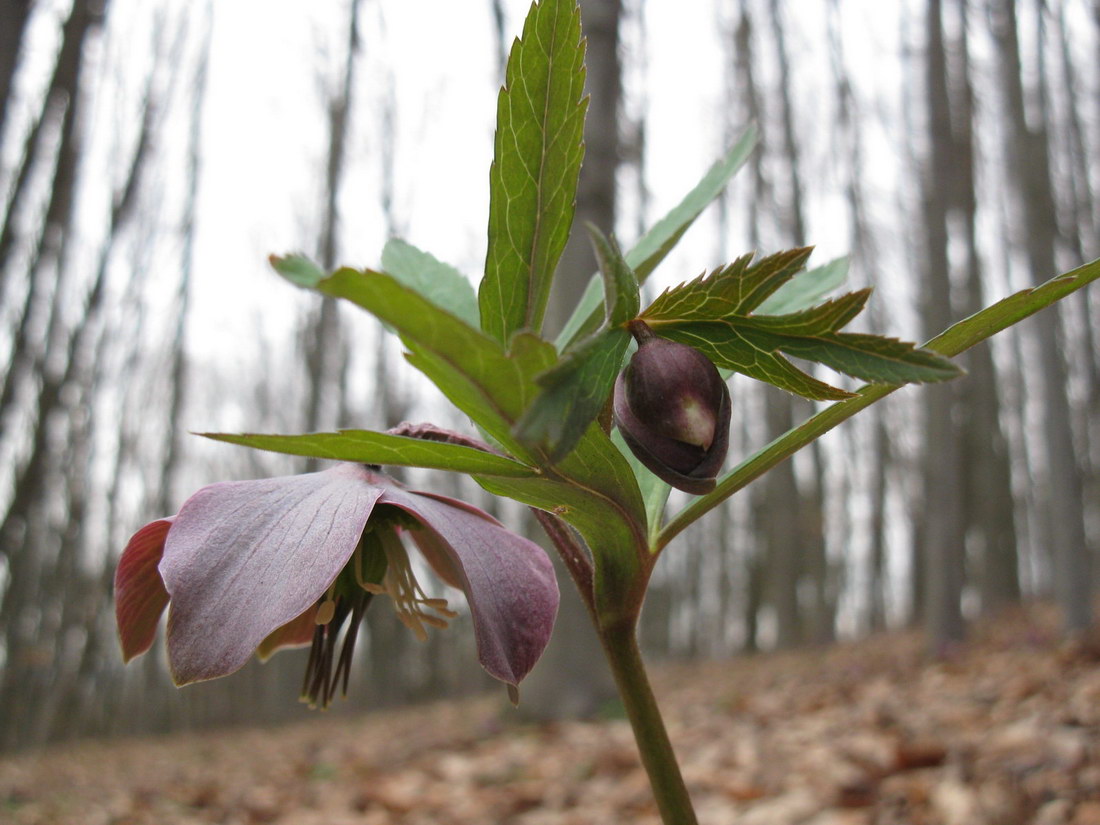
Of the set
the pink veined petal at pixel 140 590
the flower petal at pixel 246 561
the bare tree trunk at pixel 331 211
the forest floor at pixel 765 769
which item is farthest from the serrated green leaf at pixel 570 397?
the bare tree trunk at pixel 331 211

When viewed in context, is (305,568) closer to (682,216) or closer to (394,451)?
(394,451)

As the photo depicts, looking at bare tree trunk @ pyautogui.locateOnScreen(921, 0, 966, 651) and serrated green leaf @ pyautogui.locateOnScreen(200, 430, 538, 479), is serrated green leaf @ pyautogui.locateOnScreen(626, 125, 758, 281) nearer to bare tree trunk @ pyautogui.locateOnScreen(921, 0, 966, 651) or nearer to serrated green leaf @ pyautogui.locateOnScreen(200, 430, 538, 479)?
serrated green leaf @ pyautogui.locateOnScreen(200, 430, 538, 479)

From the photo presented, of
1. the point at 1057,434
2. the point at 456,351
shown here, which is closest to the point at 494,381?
the point at 456,351

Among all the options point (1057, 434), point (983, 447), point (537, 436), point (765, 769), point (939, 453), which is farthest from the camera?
point (983, 447)

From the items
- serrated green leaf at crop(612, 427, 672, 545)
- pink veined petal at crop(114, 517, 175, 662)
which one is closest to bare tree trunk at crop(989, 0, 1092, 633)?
serrated green leaf at crop(612, 427, 672, 545)

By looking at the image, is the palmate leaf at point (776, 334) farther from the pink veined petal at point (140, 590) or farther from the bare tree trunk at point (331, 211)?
the bare tree trunk at point (331, 211)

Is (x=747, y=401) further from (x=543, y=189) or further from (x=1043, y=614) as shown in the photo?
(x=543, y=189)

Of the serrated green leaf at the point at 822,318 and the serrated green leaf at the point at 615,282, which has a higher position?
the serrated green leaf at the point at 615,282
